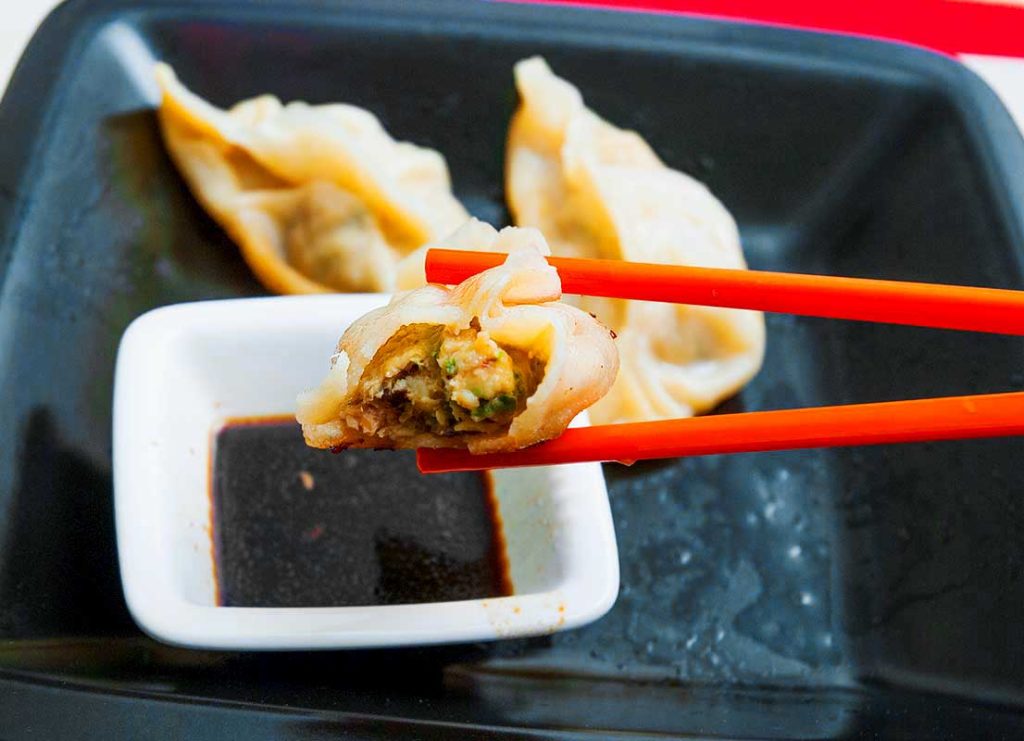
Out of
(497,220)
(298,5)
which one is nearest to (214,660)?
(497,220)

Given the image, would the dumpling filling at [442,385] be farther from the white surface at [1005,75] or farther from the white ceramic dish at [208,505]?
the white surface at [1005,75]

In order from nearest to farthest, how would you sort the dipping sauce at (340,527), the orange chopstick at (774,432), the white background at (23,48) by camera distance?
the orange chopstick at (774,432) < the dipping sauce at (340,527) < the white background at (23,48)

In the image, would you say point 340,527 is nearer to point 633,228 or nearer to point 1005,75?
point 633,228

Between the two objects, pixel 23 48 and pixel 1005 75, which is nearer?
pixel 23 48

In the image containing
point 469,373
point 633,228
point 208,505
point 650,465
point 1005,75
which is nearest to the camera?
point 469,373

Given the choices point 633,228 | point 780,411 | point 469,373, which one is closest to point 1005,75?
point 633,228

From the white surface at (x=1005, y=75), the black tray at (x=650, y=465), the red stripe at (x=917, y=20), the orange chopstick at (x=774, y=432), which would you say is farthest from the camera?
the red stripe at (x=917, y=20)

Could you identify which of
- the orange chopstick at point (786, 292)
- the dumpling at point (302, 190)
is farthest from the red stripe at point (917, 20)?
the orange chopstick at point (786, 292)
